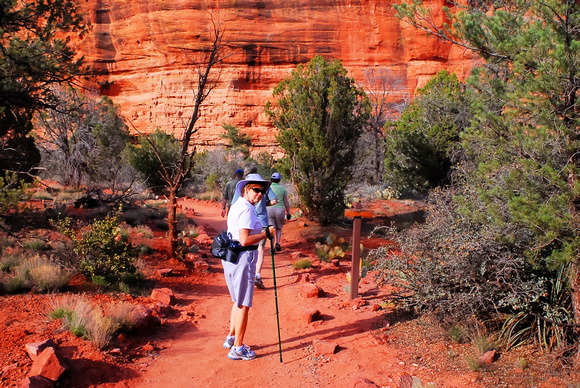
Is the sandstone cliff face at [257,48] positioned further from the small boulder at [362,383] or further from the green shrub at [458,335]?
the small boulder at [362,383]

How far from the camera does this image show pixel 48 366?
401 cm

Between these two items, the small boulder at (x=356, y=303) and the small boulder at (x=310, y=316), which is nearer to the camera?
the small boulder at (x=310, y=316)

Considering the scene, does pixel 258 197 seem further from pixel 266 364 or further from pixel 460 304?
pixel 460 304

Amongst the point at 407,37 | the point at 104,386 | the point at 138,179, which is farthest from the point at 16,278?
the point at 407,37

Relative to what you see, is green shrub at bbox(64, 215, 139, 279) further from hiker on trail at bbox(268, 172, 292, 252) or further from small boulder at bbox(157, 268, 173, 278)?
hiker on trail at bbox(268, 172, 292, 252)

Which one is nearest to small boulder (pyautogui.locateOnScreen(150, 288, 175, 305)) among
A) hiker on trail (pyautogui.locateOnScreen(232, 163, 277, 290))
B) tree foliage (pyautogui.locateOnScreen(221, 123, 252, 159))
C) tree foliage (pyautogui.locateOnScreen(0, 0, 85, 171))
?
hiker on trail (pyautogui.locateOnScreen(232, 163, 277, 290))

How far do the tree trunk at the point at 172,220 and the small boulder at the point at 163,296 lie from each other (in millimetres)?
1940

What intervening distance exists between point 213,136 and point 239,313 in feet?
112

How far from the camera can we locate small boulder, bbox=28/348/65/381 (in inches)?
157

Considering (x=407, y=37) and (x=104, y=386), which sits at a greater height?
(x=407, y=37)

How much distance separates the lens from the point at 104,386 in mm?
4203

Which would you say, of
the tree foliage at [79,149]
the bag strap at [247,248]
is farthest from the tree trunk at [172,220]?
the tree foliage at [79,149]

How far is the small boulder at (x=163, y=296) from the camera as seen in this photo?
21.5ft

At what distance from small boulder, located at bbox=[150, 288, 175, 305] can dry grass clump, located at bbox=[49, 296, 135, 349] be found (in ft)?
3.11
